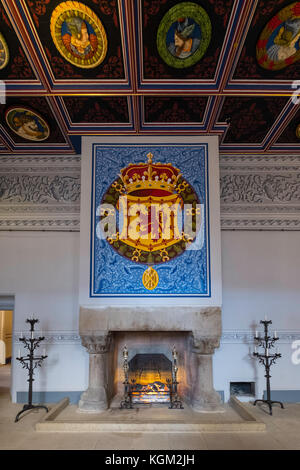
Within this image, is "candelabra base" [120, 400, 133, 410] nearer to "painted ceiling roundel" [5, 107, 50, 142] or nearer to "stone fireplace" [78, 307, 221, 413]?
"stone fireplace" [78, 307, 221, 413]

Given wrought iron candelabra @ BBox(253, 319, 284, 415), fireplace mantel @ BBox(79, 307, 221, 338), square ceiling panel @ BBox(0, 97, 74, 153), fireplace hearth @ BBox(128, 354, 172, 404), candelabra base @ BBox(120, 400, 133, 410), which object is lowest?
candelabra base @ BBox(120, 400, 133, 410)

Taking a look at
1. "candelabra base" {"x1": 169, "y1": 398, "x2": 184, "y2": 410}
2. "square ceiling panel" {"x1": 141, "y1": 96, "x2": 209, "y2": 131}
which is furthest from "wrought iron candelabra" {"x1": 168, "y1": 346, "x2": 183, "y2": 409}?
"square ceiling panel" {"x1": 141, "y1": 96, "x2": 209, "y2": 131}

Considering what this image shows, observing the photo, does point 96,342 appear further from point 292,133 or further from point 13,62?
point 292,133

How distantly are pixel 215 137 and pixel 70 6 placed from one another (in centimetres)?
278

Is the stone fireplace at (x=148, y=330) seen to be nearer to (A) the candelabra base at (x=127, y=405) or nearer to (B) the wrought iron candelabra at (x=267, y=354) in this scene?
(A) the candelabra base at (x=127, y=405)

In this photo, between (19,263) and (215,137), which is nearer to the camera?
(215,137)

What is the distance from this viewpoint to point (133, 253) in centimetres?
517

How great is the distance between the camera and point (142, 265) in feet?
16.9

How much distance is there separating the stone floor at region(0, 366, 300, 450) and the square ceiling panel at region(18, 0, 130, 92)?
415 cm

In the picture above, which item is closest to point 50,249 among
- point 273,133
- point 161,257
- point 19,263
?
point 19,263

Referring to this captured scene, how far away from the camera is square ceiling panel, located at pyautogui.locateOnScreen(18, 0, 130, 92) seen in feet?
10.9

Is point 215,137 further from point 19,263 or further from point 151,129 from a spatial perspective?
point 19,263

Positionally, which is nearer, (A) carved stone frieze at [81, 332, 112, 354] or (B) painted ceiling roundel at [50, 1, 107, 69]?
(B) painted ceiling roundel at [50, 1, 107, 69]

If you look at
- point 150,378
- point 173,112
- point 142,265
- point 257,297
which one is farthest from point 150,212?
point 150,378
